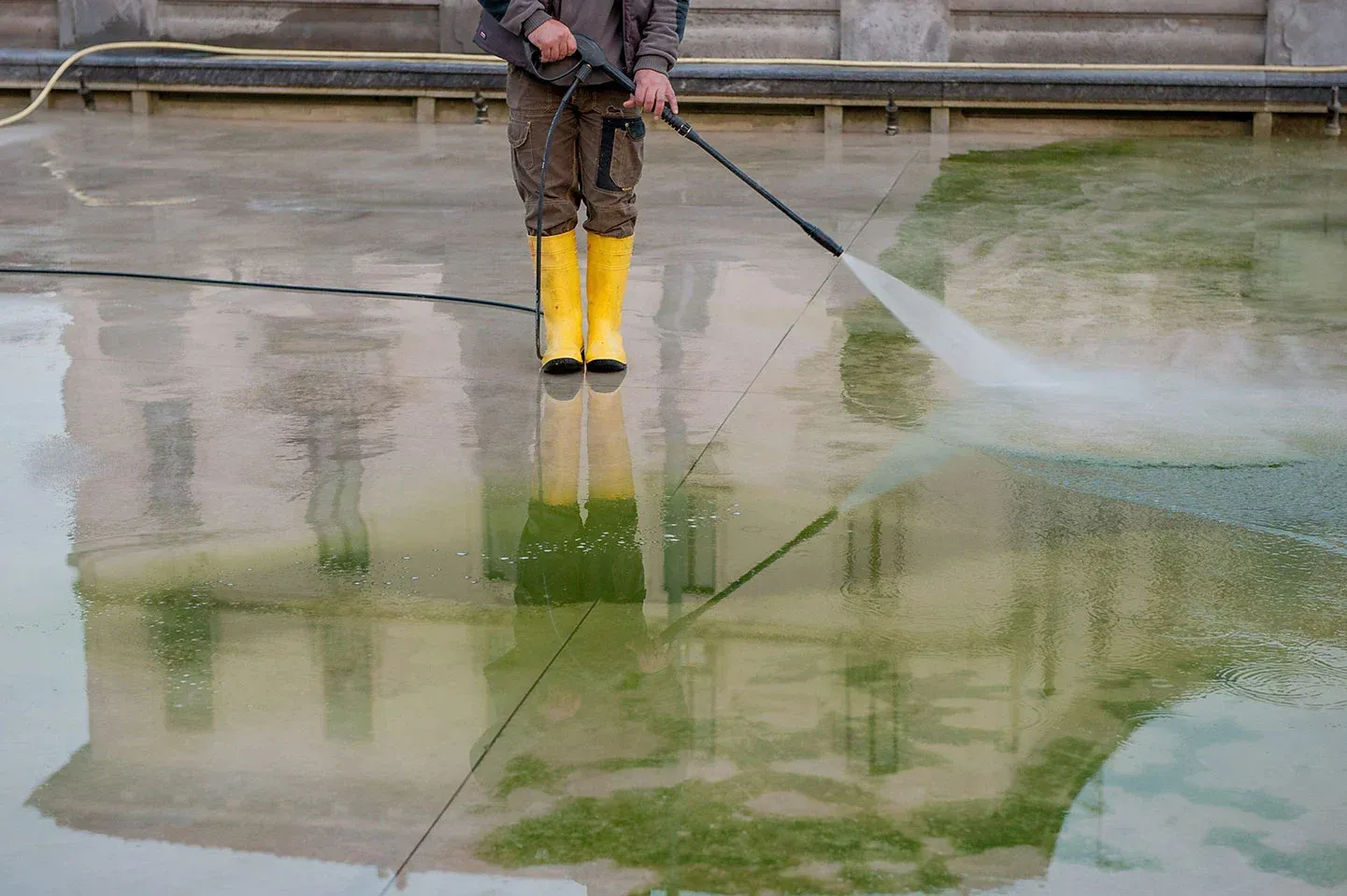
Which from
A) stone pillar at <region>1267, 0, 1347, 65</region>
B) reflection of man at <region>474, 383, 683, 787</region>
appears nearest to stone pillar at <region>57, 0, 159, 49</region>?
stone pillar at <region>1267, 0, 1347, 65</region>

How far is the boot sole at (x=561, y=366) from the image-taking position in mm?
5020

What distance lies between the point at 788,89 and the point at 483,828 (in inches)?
361

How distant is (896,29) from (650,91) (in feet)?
23.6

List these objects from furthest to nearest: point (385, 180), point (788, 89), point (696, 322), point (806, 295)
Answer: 1. point (788, 89)
2. point (385, 180)
3. point (806, 295)
4. point (696, 322)

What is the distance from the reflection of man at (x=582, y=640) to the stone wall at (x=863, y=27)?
797cm

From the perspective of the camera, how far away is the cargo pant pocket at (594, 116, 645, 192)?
4.92 meters

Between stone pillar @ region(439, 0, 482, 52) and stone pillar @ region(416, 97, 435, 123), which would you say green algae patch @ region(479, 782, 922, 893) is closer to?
stone pillar @ region(416, 97, 435, 123)

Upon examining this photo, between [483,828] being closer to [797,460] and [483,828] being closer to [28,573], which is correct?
[28,573]

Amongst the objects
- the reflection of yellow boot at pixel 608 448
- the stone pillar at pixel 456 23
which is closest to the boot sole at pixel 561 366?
the reflection of yellow boot at pixel 608 448

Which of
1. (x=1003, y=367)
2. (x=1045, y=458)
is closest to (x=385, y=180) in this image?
(x=1003, y=367)

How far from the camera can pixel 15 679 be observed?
9.49ft

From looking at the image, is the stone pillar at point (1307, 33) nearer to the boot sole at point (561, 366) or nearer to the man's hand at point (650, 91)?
the man's hand at point (650, 91)

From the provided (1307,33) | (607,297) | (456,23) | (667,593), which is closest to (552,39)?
(607,297)

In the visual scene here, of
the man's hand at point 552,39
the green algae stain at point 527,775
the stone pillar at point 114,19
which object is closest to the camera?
the green algae stain at point 527,775
